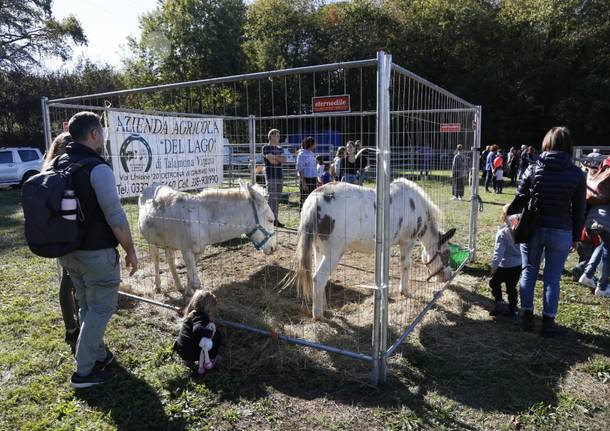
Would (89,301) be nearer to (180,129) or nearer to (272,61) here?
(180,129)

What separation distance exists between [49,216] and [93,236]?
33 cm

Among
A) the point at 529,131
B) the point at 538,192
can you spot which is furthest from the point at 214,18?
the point at 538,192

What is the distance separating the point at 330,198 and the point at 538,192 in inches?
85.4

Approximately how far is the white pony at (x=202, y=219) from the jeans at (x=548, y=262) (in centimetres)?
303

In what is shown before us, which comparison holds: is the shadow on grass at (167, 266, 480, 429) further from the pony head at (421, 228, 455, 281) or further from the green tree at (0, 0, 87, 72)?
the green tree at (0, 0, 87, 72)

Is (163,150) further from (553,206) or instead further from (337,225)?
(553,206)

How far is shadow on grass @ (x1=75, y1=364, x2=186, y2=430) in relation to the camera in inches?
118

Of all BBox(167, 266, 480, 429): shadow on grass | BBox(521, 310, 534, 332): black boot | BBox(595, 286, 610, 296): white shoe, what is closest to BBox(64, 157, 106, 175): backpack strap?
BBox(167, 266, 480, 429): shadow on grass

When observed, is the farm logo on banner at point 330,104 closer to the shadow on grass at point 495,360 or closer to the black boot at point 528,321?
the shadow on grass at point 495,360

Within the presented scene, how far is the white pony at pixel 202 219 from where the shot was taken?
5.08 metres

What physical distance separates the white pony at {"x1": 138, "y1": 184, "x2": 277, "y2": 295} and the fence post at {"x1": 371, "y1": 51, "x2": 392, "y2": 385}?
2.27m

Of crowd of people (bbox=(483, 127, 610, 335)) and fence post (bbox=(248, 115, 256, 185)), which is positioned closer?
crowd of people (bbox=(483, 127, 610, 335))

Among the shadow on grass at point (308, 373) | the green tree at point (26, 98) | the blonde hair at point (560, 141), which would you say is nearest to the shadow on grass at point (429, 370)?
the shadow on grass at point (308, 373)

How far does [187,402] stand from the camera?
10.6 ft
